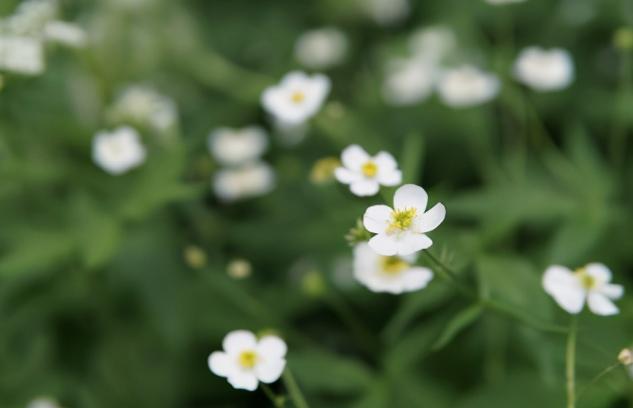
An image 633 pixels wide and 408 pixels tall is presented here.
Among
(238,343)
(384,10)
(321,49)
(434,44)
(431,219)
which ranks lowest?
(238,343)

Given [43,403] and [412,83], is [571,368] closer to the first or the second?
[43,403]

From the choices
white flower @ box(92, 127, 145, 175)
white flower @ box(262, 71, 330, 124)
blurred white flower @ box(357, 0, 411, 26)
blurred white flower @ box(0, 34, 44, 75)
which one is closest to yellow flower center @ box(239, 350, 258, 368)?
white flower @ box(262, 71, 330, 124)

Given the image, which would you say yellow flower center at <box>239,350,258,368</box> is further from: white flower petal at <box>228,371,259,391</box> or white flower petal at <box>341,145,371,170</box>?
white flower petal at <box>341,145,371,170</box>

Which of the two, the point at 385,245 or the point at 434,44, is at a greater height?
the point at 434,44

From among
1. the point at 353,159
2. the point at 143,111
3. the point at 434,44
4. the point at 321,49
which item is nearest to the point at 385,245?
the point at 353,159

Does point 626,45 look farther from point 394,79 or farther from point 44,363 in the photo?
point 44,363

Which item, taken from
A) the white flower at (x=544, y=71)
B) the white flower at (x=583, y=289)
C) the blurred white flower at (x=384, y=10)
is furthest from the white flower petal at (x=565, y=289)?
the blurred white flower at (x=384, y=10)
